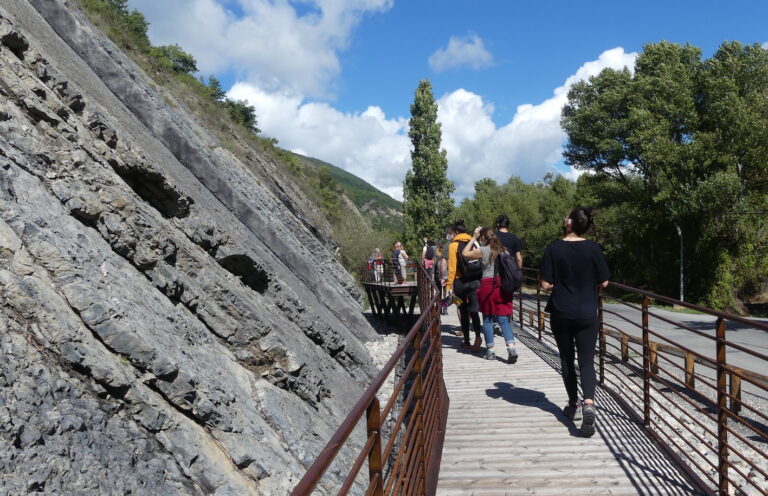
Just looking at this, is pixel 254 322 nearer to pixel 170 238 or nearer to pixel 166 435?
pixel 170 238

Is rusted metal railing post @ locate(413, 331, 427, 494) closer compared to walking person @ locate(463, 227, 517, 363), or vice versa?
rusted metal railing post @ locate(413, 331, 427, 494)

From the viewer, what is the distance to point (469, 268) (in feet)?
24.6

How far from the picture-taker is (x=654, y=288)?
97.0 feet

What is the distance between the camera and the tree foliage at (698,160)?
23719 mm

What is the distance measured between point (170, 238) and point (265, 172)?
16010mm

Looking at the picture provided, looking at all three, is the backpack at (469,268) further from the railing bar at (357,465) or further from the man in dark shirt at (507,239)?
the railing bar at (357,465)

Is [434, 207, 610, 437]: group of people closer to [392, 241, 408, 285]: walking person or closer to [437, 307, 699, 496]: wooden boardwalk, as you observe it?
[437, 307, 699, 496]: wooden boardwalk

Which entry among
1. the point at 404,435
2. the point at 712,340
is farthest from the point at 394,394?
the point at 712,340

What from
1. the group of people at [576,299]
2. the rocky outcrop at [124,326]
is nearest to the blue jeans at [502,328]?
the group of people at [576,299]

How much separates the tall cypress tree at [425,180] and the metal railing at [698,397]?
906 inches

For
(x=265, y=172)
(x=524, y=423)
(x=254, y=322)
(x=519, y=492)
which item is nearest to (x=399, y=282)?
(x=265, y=172)

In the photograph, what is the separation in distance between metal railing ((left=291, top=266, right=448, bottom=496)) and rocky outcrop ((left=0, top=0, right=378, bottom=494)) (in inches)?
51.2

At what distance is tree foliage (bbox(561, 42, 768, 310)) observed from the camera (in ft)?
77.8

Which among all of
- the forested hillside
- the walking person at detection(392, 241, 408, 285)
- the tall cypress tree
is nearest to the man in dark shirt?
the walking person at detection(392, 241, 408, 285)
